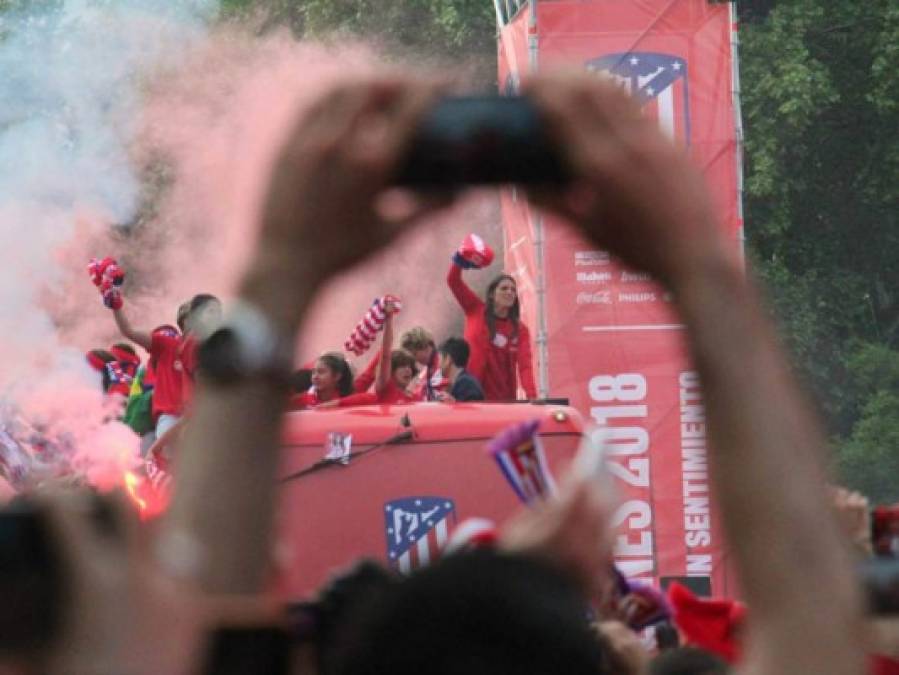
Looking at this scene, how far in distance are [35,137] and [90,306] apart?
1.77 m

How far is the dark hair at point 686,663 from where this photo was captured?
334 cm

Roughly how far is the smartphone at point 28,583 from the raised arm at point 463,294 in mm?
10728

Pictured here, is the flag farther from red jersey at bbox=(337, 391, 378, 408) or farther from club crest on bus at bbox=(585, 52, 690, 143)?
club crest on bus at bbox=(585, 52, 690, 143)

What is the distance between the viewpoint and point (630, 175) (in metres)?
1.97

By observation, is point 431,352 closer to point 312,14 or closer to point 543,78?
point 543,78

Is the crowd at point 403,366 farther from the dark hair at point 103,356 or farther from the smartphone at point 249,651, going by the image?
the smartphone at point 249,651

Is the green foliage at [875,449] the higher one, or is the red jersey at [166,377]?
the green foliage at [875,449]

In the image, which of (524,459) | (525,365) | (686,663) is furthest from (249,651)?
(525,365)

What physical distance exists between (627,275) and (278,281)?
12.9m

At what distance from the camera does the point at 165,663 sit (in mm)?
1767

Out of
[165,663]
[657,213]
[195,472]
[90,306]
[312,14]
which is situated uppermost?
[312,14]

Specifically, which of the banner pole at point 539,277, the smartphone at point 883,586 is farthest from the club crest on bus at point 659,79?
the smartphone at point 883,586

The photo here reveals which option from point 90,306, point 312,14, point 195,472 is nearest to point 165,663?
point 195,472

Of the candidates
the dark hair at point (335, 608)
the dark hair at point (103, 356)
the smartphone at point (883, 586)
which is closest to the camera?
the dark hair at point (335, 608)
